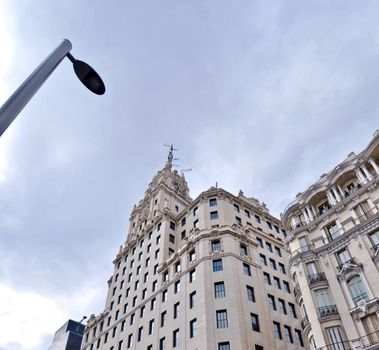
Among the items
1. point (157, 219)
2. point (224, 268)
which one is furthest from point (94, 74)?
point (157, 219)

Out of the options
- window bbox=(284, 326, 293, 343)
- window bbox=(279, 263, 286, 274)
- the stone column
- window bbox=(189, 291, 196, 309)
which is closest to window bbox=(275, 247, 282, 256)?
window bbox=(279, 263, 286, 274)

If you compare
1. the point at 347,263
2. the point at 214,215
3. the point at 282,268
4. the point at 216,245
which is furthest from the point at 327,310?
the point at 214,215

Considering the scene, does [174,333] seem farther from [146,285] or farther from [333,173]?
[333,173]

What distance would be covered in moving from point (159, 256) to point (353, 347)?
115 feet

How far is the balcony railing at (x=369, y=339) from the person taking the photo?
23577 mm

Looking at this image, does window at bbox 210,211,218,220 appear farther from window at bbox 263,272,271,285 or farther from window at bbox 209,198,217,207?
window at bbox 263,272,271,285

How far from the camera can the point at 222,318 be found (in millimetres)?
37000

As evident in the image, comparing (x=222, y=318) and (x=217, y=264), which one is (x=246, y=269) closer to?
(x=217, y=264)

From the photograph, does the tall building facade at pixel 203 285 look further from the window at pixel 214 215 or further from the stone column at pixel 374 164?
the stone column at pixel 374 164

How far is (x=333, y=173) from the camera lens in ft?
113

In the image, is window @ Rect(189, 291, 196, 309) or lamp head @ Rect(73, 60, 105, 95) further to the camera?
window @ Rect(189, 291, 196, 309)

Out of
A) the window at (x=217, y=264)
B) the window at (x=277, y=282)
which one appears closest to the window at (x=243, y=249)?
the window at (x=217, y=264)

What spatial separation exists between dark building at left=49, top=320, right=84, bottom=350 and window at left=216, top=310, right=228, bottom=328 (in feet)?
222

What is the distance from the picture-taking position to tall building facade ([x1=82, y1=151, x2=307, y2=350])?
3759 cm
